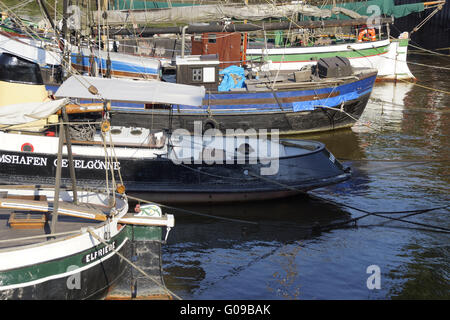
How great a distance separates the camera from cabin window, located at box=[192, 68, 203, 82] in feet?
72.9

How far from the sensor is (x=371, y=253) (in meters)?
13.6

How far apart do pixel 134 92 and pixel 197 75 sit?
367 inches

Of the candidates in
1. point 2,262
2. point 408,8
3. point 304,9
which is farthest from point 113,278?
point 408,8

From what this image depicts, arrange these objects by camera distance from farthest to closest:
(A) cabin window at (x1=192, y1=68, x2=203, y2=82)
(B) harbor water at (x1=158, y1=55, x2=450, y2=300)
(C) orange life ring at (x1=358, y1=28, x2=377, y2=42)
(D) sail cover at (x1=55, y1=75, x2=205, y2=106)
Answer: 1. (C) orange life ring at (x1=358, y1=28, x2=377, y2=42)
2. (A) cabin window at (x1=192, y1=68, x2=203, y2=82)
3. (D) sail cover at (x1=55, y1=75, x2=205, y2=106)
4. (B) harbor water at (x1=158, y1=55, x2=450, y2=300)

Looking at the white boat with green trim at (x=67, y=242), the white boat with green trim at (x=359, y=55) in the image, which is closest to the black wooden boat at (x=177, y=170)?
the white boat with green trim at (x=67, y=242)

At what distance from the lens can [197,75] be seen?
2230 cm

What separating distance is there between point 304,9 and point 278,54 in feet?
15.0

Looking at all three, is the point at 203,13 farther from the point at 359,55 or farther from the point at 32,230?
the point at 32,230

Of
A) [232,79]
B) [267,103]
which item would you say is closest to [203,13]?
[232,79]

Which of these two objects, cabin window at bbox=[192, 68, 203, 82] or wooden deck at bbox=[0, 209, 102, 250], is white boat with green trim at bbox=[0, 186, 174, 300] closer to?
wooden deck at bbox=[0, 209, 102, 250]

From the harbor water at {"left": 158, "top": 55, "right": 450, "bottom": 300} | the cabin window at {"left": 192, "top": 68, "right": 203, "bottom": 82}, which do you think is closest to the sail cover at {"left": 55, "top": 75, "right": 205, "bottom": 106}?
the harbor water at {"left": 158, "top": 55, "right": 450, "bottom": 300}

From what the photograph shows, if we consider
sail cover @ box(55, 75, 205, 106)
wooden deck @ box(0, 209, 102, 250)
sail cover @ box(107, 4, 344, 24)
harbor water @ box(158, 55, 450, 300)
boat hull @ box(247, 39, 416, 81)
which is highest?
sail cover @ box(107, 4, 344, 24)

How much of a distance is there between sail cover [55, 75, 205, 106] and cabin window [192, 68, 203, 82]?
7.94m

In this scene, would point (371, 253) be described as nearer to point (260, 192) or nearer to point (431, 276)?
point (431, 276)
